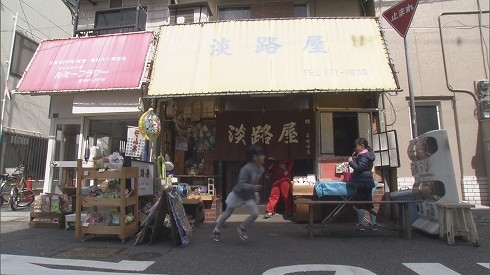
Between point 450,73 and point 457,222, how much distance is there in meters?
4.71

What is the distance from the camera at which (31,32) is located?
12930mm

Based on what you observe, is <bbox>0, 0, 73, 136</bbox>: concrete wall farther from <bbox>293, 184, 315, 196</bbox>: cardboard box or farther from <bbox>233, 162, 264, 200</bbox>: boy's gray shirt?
<bbox>293, 184, 315, 196</bbox>: cardboard box

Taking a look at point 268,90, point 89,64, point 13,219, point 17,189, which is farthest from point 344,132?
point 17,189

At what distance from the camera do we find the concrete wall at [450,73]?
9.15 meters

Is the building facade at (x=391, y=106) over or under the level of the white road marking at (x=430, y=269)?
over

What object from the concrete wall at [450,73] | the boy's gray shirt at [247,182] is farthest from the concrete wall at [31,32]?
the concrete wall at [450,73]

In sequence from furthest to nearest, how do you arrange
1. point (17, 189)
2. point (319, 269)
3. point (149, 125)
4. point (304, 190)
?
point (17, 189)
point (304, 190)
point (149, 125)
point (319, 269)

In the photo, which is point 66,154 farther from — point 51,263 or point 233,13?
point 233,13

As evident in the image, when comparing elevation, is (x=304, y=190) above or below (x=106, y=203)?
above

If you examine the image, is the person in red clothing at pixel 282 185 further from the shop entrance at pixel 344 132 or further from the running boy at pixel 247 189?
the running boy at pixel 247 189

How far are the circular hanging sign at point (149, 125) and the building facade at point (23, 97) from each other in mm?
6016

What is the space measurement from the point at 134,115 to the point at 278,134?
3.87m

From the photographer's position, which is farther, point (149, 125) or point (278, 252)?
point (149, 125)

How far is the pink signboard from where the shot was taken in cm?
880
